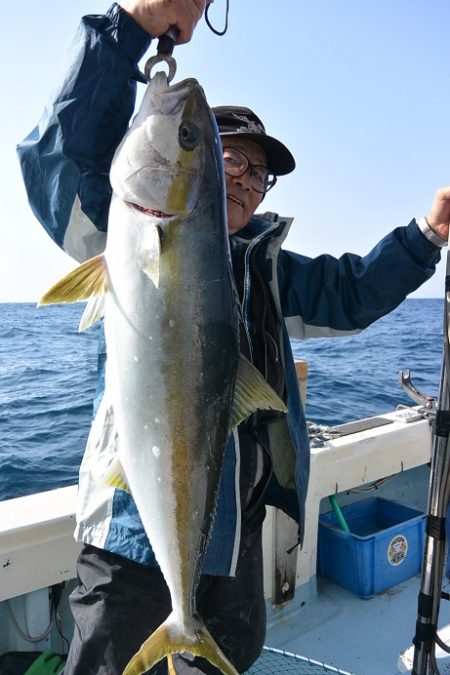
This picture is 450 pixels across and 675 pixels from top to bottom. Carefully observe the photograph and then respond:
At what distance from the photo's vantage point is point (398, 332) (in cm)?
3228

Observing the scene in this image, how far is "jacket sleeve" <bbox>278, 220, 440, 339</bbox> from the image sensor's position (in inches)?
113

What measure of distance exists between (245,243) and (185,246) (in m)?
1.07

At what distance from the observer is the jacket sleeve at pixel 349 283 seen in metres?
2.87

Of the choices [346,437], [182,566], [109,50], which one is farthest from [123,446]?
[346,437]

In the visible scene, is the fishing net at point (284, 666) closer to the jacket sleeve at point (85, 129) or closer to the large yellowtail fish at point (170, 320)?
the large yellowtail fish at point (170, 320)

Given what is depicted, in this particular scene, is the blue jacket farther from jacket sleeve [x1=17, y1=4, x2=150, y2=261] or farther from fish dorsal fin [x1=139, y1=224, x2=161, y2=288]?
fish dorsal fin [x1=139, y1=224, x2=161, y2=288]

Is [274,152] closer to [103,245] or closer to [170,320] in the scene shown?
[103,245]

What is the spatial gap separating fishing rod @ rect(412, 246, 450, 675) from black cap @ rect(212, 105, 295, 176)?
3.05ft

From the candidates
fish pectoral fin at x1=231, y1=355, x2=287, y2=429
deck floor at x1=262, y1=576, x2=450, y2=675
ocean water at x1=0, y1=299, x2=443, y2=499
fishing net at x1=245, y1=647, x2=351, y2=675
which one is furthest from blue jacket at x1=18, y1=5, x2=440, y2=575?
ocean water at x1=0, y1=299, x2=443, y2=499

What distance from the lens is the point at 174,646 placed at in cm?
177

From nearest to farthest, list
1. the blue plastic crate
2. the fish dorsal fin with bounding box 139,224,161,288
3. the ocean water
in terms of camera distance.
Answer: the fish dorsal fin with bounding box 139,224,161,288, the blue plastic crate, the ocean water

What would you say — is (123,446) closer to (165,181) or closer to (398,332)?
(165,181)

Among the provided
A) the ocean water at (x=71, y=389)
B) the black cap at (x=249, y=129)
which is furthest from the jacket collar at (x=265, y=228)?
the ocean water at (x=71, y=389)

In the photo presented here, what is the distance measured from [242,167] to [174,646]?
1972 mm
